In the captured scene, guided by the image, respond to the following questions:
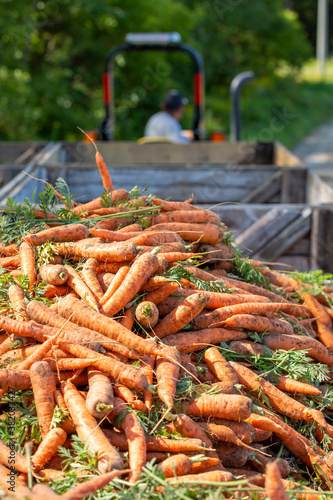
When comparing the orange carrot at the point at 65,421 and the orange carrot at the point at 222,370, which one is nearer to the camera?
the orange carrot at the point at 65,421

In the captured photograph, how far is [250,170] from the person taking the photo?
7098 mm

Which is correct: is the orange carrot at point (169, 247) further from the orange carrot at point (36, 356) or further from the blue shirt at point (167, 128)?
the blue shirt at point (167, 128)

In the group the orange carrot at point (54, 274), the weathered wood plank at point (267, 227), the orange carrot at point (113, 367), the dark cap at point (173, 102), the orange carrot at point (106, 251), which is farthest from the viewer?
the dark cap at point (173, 102)

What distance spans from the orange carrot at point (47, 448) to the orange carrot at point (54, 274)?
33.7 inches

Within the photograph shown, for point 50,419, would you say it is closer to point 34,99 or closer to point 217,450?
point 217,450

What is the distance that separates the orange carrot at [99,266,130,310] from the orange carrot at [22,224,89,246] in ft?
1.31

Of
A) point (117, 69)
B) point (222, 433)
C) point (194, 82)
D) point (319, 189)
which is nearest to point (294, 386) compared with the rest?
point (222, 433)

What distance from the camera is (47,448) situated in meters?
2.40

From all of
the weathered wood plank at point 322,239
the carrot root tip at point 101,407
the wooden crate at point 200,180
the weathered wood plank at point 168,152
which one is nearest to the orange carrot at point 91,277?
the carrot root tip at point 101,407

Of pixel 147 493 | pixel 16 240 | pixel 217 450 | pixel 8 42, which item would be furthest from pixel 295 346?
pixel 8 42

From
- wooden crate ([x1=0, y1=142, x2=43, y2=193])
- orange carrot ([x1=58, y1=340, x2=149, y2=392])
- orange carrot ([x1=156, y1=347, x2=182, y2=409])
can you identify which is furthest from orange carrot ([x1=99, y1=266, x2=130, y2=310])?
wooden crate ([x1=0, y1=142, x2=43, y2=193])

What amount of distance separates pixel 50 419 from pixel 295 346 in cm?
147

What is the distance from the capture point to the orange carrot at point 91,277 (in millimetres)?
3045

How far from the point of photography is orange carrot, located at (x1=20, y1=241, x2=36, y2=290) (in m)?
3.12
